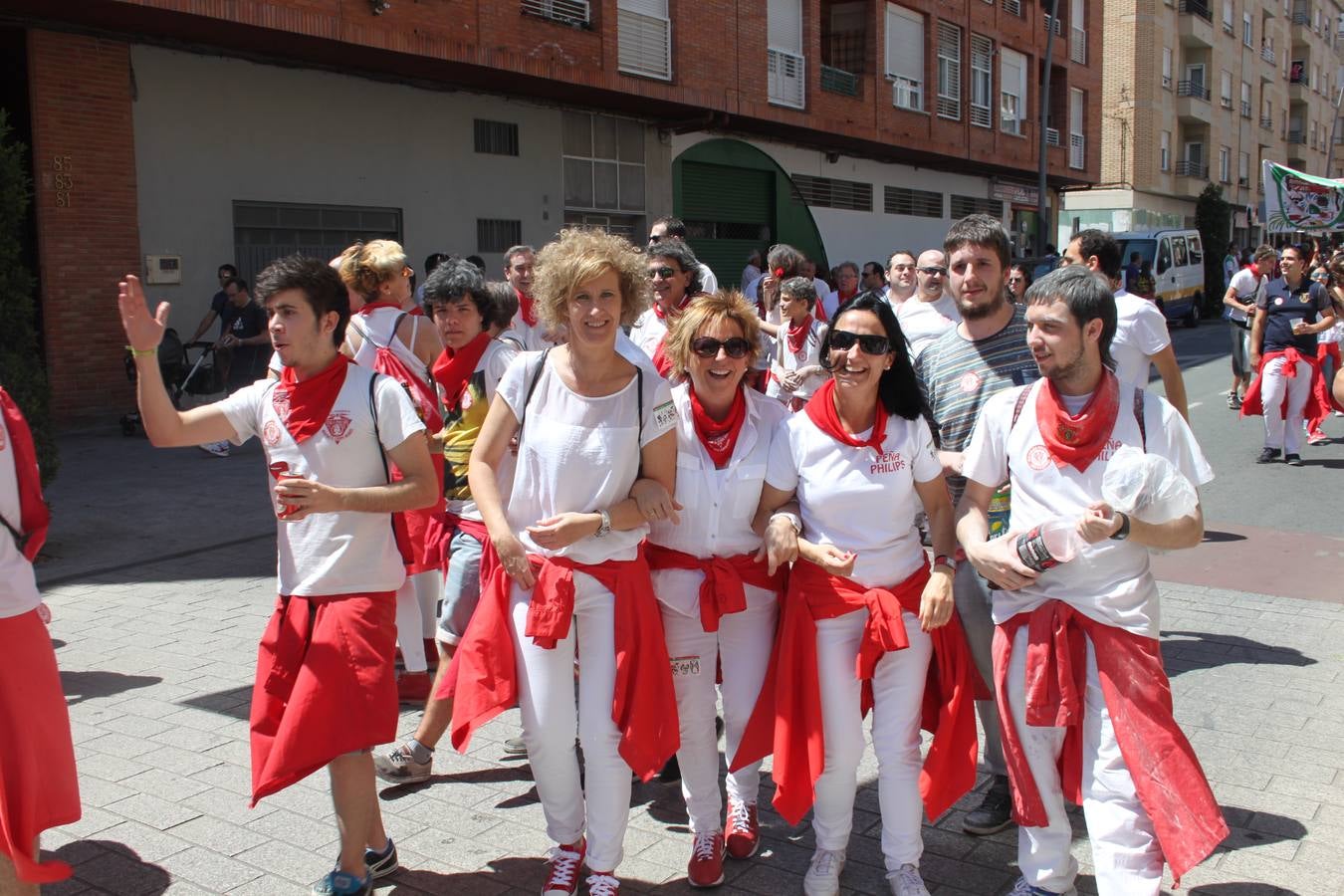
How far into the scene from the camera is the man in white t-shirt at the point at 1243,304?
14680mm

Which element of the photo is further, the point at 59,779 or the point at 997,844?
the point at 997,844

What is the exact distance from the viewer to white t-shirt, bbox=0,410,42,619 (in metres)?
3.11

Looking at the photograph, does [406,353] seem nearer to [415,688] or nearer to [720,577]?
[415,688]

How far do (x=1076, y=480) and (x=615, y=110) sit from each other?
18.4 metres

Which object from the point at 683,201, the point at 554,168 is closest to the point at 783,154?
the point at 683,201

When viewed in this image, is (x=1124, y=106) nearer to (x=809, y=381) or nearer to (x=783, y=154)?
(x=783, y=154)

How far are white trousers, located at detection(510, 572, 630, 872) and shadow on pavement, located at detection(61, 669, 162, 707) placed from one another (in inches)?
113

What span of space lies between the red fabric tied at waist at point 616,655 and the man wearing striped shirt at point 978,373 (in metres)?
1.09

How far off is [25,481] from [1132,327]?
4680mm

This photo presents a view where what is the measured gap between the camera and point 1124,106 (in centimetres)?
4400

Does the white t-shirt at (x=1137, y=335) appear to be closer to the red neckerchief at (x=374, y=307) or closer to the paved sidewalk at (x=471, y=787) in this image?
the paved sidewalk at (x=471, y=787)

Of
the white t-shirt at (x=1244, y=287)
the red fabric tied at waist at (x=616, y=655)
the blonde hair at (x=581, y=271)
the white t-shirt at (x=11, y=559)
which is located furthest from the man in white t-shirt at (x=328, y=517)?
the white t-shirt at (x=1244, y=287)

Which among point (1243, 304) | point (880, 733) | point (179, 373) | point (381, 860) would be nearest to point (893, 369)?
point (880, 733)

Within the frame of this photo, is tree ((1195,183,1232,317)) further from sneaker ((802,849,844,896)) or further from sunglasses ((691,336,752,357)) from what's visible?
sneaker ((802,849,844,896))
